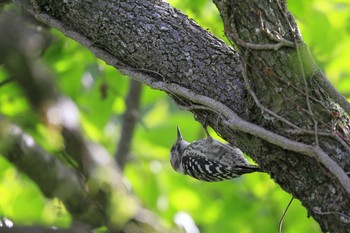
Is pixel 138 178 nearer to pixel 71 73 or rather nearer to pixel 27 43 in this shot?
pixel 71 73

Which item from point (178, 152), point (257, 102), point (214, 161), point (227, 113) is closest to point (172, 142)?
point (178, 152)

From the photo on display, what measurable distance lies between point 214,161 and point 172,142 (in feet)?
3.74

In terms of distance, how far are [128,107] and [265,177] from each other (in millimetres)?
1482

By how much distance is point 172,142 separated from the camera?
604 cm

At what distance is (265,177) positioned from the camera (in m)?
6.23

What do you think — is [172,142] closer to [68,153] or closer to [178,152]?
[178,152]

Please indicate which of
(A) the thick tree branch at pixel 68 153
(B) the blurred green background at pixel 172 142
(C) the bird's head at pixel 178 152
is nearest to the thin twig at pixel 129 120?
(B) the blurred green background at pixel 172 142

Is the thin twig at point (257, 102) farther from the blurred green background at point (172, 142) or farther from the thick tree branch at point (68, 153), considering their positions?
the blurred green background at point (172, 142)

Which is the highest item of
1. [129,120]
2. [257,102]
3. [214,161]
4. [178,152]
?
[129,120]

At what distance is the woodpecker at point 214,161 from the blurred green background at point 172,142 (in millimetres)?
549

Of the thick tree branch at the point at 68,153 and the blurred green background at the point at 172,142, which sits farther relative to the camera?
the blurred green background at the point at 172,142

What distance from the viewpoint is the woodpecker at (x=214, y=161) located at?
191 inches

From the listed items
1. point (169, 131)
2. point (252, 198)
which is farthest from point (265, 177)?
point (169, 131)

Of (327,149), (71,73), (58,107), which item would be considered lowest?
(58,107)
